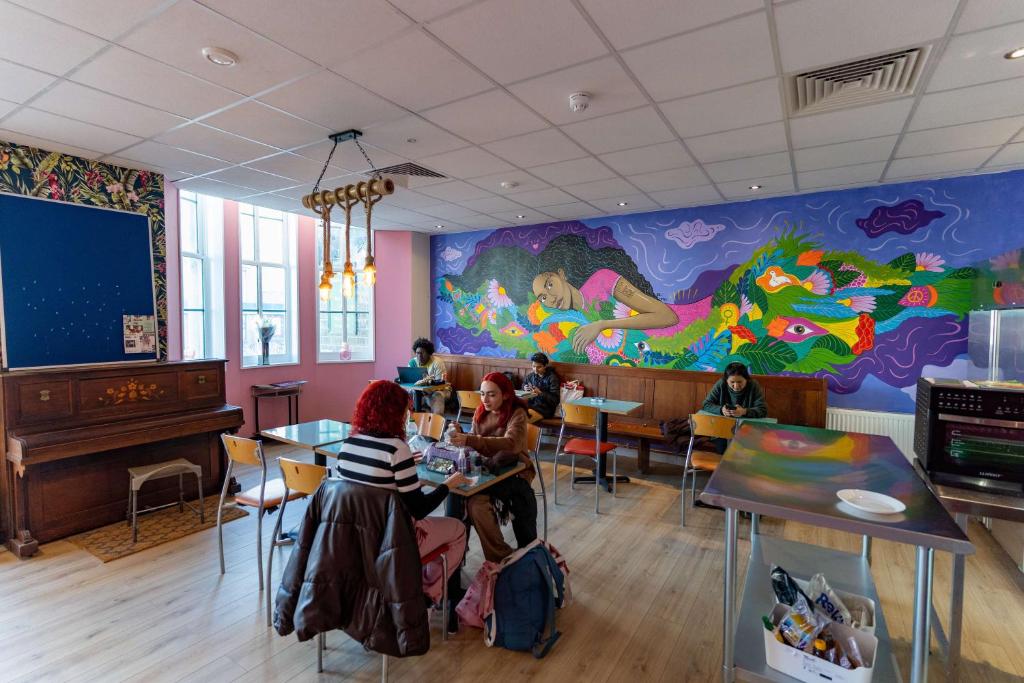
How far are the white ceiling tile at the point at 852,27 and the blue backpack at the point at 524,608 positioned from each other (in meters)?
2.70

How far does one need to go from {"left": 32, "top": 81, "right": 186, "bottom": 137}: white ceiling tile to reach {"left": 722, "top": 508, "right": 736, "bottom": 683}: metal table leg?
3.79 m

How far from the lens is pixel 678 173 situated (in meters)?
4.14

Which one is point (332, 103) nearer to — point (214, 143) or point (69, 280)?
point (214, 143)

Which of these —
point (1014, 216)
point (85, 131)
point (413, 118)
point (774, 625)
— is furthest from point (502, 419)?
point (1014, 216)

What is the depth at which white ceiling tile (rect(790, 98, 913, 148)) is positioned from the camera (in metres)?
2.88

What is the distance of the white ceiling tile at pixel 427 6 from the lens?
1930 millimetres

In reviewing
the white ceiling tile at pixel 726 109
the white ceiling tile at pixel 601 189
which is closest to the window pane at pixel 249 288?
the white ceiling tile at pixel 601 189

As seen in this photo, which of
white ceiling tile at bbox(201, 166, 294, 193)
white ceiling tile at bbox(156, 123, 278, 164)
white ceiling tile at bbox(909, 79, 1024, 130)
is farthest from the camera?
white ceiling tile at bbox(201, 166, 294, 193)

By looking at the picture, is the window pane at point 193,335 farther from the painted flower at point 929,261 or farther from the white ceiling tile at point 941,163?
the painted flower at point 929,261

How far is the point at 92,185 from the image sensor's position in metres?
3.94

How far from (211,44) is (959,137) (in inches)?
179

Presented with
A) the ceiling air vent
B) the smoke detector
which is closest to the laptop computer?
the smoke detector

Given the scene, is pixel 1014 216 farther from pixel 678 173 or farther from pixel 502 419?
pixel 502 419

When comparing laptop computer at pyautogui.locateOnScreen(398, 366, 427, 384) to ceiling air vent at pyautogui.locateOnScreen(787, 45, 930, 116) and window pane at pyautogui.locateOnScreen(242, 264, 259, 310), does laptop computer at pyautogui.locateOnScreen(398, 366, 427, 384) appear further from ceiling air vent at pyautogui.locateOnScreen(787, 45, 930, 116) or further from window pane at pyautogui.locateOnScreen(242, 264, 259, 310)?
ceiling air vent at pyautogui.locateOnScreen(787, 45, 930, 116)
